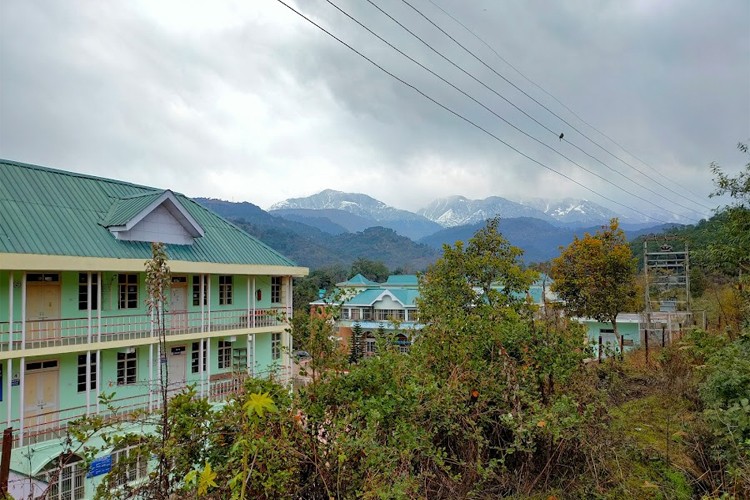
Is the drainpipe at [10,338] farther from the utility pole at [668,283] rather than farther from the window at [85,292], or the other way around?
the utility pole at [668,283]

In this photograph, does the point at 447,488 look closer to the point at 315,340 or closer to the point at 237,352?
the point at 315,340

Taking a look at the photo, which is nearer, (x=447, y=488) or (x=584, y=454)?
(x=447, y=488)

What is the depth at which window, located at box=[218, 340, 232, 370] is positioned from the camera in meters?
14.5

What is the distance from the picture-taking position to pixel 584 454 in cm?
459

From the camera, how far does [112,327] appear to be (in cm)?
1120

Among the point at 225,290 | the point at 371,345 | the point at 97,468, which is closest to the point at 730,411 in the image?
the point at 97,468

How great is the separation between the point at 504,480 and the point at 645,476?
152 centimetres

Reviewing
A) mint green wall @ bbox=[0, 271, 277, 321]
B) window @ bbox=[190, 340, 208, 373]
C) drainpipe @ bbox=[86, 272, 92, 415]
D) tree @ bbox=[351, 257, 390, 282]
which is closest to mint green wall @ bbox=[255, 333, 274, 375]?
mint green wall @ bbox=[0, 271, 277, 321]

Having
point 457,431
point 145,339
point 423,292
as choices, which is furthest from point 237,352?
point 457,431

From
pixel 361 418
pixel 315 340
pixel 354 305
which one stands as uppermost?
pixel 315 340

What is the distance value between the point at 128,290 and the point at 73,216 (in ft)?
7.53

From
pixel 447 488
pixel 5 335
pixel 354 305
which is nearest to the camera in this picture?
pixel 447 488

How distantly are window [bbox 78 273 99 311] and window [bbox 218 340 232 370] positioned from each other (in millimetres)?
4172

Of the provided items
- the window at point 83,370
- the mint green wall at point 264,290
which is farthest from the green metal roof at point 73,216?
the window at point 83,370
